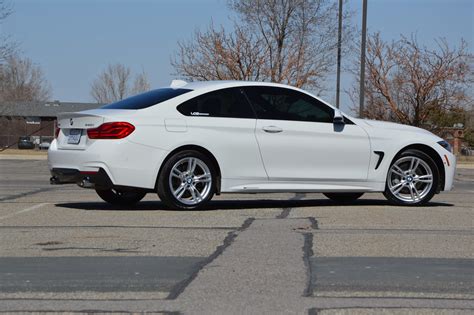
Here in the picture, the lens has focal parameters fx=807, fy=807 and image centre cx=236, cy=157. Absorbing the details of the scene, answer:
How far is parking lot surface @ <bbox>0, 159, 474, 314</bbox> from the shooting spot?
4.86 metres

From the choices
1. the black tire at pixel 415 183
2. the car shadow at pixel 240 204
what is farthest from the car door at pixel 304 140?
the car shadow at pixel 240 204

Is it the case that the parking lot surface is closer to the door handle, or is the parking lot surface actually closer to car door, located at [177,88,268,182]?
car door, located at [177,88,268,182]

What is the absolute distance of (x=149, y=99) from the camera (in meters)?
9.66

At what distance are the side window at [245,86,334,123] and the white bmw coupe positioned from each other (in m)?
→ 0.01

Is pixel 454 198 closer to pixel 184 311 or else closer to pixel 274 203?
pixel 274 203

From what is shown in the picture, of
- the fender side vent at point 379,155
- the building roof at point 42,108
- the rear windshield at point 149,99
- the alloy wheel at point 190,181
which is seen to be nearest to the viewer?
the alloy wheel at point 190,181

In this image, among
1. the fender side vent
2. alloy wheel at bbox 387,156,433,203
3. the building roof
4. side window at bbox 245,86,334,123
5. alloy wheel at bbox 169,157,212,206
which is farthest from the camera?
the building roof

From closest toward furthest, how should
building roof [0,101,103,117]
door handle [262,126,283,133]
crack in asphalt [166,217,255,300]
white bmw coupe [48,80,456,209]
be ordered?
crack in asphalt [166,217,255,300]
white bmw coupe [48,80,456,209]
door handle [262,126,283,133]
building roof [0,101,103,117]

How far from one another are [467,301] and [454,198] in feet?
23.9

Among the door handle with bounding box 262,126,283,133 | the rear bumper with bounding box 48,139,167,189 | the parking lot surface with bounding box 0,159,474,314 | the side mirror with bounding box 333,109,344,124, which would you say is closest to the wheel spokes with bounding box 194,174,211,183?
the parking lot surface with bounding box 0,159,474,314

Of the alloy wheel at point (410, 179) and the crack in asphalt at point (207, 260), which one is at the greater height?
the alloy wheel at point (410, 179)

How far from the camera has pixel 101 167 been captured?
903 cm

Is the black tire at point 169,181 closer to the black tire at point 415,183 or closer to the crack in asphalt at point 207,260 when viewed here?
the crack in asphalt at point 207,260

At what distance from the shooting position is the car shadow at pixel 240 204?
988 centimetres
